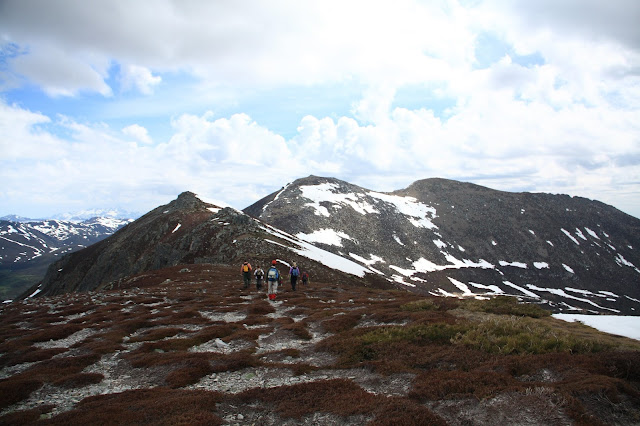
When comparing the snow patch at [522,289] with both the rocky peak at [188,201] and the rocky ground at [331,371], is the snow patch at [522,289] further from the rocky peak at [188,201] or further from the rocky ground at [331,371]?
the rocky ground at [331,371]

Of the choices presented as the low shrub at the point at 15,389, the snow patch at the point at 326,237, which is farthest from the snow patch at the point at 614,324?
the snow patch at the point at 326,237

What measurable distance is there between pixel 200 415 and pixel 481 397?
7.93m

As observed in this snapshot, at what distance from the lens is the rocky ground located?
900cm

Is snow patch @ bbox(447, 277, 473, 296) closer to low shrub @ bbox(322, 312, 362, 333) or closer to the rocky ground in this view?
the rocky ground

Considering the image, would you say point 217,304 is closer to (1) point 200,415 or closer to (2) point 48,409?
(2) point 48,409

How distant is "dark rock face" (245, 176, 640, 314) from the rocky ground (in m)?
103

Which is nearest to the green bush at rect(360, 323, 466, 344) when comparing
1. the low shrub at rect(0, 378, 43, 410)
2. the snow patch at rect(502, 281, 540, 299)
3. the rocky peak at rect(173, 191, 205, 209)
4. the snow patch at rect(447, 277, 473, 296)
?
the low shrub at rect(0, 378, 43, 410)

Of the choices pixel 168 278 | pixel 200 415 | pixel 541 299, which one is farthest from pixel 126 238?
pixel 541 299

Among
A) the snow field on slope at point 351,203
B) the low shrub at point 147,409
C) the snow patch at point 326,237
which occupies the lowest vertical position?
the low shrub at point 147,409

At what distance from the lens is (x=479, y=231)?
189m

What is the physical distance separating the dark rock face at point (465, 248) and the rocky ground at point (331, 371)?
338 feet

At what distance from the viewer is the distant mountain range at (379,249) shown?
69.3 m

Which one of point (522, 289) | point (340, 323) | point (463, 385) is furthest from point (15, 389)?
point (522, 289)

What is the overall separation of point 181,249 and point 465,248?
151 metres
